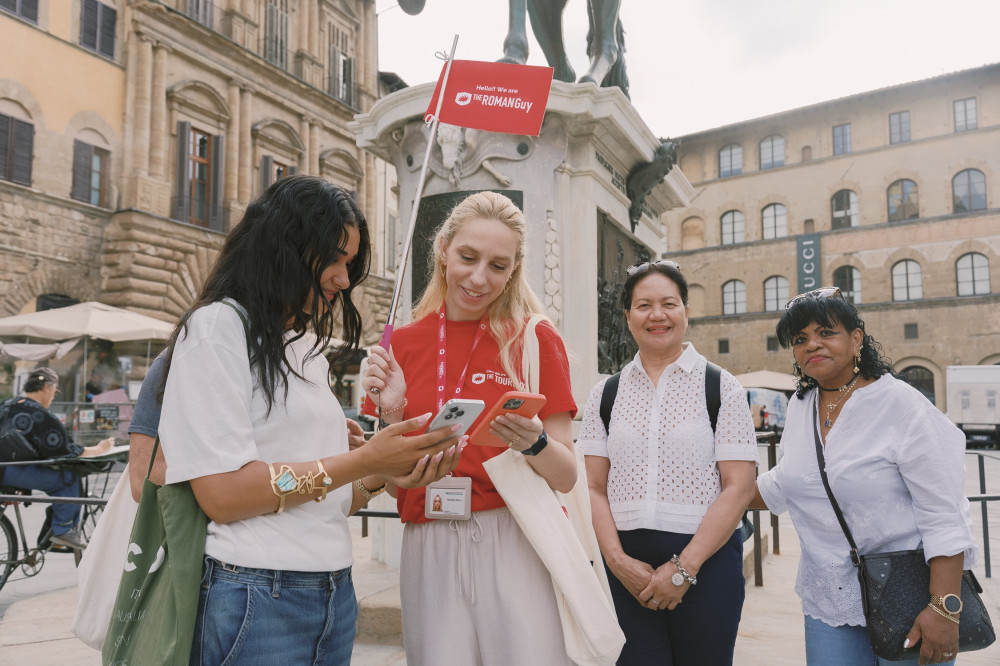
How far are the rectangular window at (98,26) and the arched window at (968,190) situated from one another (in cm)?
3239

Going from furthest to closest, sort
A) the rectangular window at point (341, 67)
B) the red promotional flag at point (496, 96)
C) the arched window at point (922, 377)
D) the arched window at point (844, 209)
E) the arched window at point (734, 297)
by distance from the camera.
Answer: the arched window at point (734, 297)
the arched window at point (844, 209)
the arched window at point (922, 377)
the rectangular window at point (341, 67)
the red promotional flag at point (496, 96)

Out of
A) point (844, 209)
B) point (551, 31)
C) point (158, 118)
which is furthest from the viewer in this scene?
point (844, 209)

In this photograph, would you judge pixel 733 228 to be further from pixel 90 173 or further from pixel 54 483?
pixel 54 483

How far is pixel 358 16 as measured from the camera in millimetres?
27797

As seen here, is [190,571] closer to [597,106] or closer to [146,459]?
[146,459]

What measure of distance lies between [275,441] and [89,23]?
842 inches

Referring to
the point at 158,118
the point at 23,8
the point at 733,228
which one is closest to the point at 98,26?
the point at 23,8

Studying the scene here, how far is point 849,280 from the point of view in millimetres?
34281

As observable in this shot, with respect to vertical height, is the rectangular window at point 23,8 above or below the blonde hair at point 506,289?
above

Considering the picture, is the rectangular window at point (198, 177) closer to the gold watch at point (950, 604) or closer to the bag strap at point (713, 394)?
the bag strap at point (713, 394)

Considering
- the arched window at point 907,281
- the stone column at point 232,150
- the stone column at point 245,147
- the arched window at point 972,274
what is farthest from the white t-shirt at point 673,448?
the arched window at point 907,281

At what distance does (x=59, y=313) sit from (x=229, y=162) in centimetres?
930

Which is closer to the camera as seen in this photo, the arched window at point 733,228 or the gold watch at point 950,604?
the gold watch at point 950,604

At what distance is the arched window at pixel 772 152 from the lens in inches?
1423
